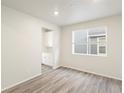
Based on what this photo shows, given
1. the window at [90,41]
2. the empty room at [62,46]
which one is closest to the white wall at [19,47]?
the empty room at [62,46]

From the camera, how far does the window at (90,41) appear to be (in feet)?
12.3

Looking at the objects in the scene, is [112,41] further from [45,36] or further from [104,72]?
[45,36]

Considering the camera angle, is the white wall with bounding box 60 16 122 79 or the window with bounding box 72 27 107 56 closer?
the white wall with bounding box 60 16 122 79

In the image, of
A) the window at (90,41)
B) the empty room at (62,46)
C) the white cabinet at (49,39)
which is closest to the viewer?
the empty room at (62,46)

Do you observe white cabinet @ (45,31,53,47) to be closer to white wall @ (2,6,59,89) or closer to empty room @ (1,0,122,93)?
empty room @ (1,0,122,93)

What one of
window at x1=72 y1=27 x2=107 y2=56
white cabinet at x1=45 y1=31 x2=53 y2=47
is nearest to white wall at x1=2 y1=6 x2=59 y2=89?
white cabinet at x1=45 y1=31 x2=53 y2=47

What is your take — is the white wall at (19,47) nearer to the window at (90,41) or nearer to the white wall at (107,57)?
the white wall at (107,57)

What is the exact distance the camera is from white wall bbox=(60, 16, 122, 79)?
314 centimetres

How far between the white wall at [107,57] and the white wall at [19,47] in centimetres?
194

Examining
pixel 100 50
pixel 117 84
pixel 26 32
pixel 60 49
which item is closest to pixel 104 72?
pixel 117 84

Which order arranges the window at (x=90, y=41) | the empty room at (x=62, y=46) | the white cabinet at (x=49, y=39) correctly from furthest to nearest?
the white cabinet at (x=49, y=39) < the window at (x=90, y=41) < the empty room at (x=62, y=46)

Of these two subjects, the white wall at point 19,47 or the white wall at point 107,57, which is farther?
the white wall at point 107,57

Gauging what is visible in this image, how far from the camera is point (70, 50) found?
4633 mm

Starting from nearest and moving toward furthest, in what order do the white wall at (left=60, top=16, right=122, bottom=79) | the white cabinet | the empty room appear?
the empty room, the white wall at (left=60, top=16, right=122, bottom=79), the white cabinet
